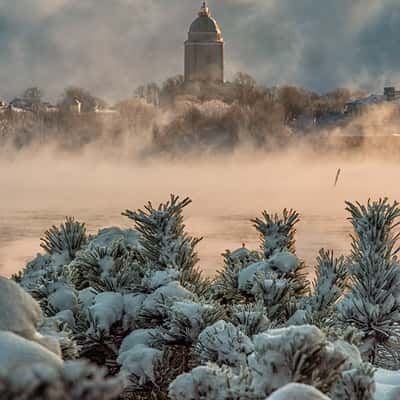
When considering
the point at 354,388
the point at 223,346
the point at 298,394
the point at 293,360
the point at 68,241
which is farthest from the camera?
the point at 68,241

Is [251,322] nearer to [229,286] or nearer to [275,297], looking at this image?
[275,297]

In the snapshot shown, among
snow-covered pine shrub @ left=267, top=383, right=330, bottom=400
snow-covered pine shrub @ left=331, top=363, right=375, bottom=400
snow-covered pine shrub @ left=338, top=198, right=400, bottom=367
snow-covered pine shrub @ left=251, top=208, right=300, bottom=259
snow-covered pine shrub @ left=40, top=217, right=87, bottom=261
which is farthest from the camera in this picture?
snow-covered pine shrub @ left=40, top=217, right=87, bottom=261

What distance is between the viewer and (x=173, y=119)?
274ft

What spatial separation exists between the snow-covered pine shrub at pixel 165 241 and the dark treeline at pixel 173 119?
68.6 metres

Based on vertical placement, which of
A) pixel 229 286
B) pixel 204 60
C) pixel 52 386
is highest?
pixel 204 60

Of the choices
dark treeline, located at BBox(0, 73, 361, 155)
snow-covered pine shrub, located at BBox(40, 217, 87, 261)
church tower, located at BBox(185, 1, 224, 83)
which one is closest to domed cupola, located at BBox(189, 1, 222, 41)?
church tower, located at BBox(185, 1, 224, 83)

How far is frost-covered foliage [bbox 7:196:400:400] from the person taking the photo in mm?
2607

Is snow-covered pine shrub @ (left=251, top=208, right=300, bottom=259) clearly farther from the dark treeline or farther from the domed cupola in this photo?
the domed cupola

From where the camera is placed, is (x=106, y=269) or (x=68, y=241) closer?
(x=106, y=269)

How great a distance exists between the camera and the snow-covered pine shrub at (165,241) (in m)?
4.74

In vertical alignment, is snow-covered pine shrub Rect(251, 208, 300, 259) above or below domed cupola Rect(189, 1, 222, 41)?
below

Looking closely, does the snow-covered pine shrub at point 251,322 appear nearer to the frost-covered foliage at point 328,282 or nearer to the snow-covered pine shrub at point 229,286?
the frost-covered foliage at point 328,282

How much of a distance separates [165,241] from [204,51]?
438 feet

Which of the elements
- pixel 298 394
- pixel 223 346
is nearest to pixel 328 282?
pixel 223 346
